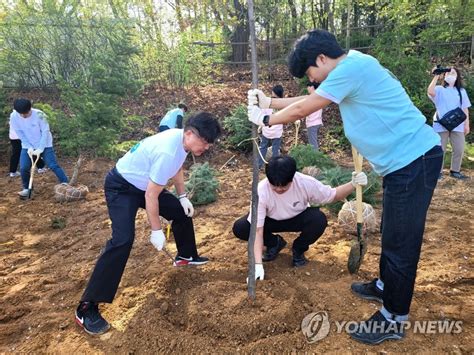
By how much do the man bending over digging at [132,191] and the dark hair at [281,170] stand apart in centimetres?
47

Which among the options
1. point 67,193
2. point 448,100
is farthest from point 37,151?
point 448,100

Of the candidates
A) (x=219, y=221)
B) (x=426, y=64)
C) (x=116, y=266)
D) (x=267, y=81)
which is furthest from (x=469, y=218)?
(x=267, y=81)

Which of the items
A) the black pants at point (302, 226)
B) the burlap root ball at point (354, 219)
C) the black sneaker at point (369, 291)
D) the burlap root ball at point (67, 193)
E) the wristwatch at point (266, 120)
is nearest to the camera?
the wristwatch at point (266, 120)

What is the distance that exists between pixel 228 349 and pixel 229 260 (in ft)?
3.71

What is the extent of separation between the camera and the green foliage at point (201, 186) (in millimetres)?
5020

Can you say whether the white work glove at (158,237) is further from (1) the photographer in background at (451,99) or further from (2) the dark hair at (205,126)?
(1) the photographer in background at (451,99)

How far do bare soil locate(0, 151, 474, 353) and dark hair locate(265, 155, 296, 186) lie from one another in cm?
78

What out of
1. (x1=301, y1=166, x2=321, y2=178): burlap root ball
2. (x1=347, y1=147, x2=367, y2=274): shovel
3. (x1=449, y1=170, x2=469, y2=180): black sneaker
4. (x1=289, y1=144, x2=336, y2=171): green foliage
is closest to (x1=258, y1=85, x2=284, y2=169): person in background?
(x1=289, y1=144, x2=336, y2=171): green foliage

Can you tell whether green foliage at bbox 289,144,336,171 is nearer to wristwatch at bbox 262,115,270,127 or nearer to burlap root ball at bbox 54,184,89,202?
burlap root ball at bbox 54,184,89,202

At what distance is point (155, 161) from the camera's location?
100 inches

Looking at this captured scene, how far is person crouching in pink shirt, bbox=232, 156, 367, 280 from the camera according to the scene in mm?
2740

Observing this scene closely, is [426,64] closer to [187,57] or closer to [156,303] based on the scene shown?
[187,57]

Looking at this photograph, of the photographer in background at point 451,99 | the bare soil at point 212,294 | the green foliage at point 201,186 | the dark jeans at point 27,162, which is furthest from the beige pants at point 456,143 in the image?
the dark jeans at point 27,162

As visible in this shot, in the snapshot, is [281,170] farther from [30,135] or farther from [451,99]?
[30,135]
